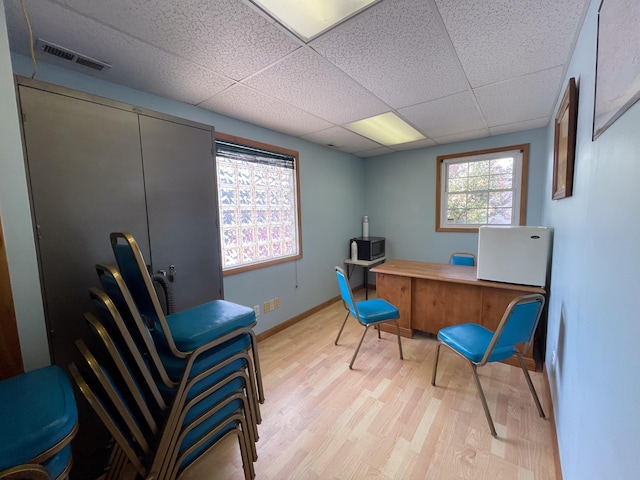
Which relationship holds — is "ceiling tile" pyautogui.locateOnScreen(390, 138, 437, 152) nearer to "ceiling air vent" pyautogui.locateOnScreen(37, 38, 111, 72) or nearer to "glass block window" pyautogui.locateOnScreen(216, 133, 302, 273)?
"glass block window" pyautogui.locateOnScreen(216, 133, 302, 273)

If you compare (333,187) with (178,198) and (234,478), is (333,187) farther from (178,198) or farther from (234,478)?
(234,478)

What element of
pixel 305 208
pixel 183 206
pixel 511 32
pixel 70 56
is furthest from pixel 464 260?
pixel 70 56

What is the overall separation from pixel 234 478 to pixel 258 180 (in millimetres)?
2428

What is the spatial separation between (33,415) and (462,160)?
431cm

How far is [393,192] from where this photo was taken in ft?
13.8

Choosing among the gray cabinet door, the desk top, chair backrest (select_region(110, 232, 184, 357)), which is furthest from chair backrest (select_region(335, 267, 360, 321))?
the gray cabinet door

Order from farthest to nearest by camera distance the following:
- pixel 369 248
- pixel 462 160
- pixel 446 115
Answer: pixel 369 248
pixel 462 160
pixel 446 115

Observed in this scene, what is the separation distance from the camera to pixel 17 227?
0.97 metres

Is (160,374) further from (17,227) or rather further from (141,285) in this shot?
(17,227)

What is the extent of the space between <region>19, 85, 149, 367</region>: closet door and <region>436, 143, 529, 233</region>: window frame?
3.65 m

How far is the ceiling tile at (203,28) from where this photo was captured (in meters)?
1.13

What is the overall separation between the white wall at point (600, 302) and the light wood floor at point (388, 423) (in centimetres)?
32

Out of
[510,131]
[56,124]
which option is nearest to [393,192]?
[510,131]

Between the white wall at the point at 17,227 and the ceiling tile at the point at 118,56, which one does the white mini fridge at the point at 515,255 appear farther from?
the white wall at the point at 17,227
